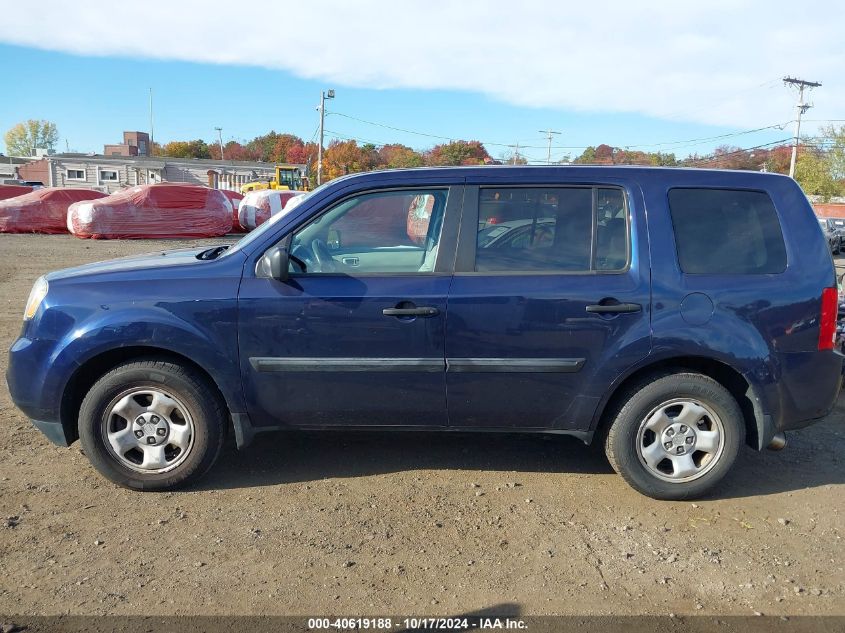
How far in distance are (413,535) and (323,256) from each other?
63.5 inches

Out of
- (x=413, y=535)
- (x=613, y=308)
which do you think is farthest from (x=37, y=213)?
(x=613, y=308)

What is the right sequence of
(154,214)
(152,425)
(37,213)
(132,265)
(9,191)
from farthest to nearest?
(9,191) → (37,213) → (154,214) → (132,265) → (152,425)

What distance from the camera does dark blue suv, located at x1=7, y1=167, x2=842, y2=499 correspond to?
374 centimetres

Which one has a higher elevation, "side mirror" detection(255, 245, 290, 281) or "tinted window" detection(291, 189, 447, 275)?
"tinted window" detection(291, 189, 447, 275)

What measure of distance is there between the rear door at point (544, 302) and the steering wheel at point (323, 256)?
715 mm

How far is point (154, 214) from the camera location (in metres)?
22.1

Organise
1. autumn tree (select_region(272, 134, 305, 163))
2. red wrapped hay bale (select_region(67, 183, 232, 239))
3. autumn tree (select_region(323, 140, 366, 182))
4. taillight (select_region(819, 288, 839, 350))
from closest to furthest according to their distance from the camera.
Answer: taillight (select_region(819, 288, 839, 350)), red wrapped hay bale (select_region(67, 183, 232, 239)), autumn tree (select_region(323, 140, 366, 182)), autumn tree (select_region(272, 134, 305, 163))

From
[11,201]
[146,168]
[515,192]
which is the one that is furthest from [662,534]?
[146,168]

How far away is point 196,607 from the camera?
2.91m

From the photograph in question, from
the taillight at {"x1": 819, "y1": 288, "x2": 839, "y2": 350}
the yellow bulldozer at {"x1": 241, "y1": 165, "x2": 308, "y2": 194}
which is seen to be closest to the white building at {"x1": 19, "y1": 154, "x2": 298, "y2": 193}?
the yellow bulldozer at {"x1": 241, "y1": 165, "x2": 308, "y2": 194}

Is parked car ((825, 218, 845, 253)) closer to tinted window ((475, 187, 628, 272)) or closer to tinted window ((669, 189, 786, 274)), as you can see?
tinted window ((669, 189, 786, 274))

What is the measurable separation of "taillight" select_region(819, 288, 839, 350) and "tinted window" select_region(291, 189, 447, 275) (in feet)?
7.14

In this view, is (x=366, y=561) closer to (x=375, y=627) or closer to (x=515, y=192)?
(x=375, y=627)

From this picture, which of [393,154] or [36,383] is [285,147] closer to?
[393,154]
